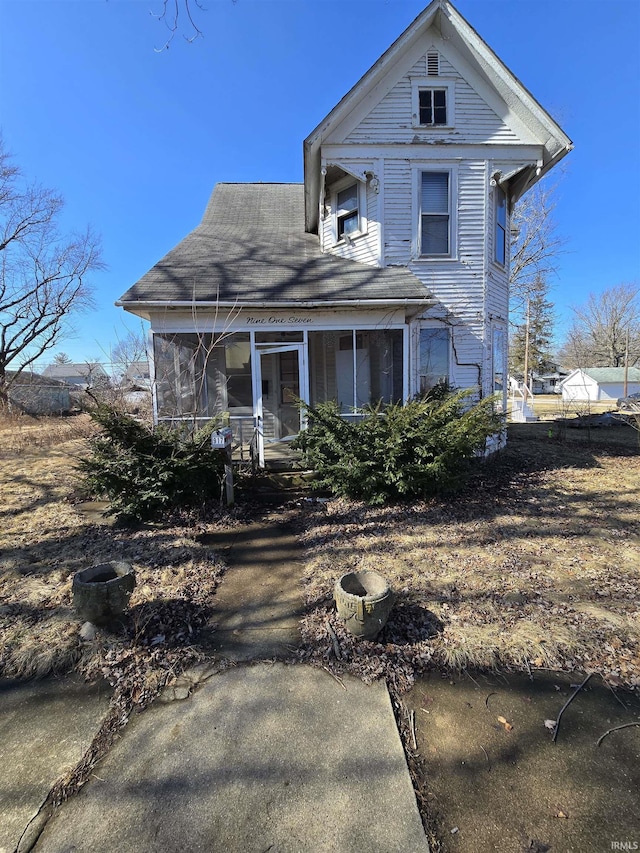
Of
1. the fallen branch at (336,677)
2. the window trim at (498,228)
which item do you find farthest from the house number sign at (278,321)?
the fallen branch at (336,677)

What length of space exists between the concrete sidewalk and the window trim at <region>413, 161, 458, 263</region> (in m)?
8.48

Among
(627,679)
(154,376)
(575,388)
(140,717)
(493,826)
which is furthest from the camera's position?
(575,388)

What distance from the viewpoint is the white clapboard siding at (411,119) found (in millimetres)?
8586

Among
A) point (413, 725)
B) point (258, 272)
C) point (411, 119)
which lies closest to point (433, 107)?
point (411, 119)

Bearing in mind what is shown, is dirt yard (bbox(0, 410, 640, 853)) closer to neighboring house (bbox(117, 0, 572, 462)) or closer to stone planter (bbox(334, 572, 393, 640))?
stone planter (bbox(334, 572, 393, 640))

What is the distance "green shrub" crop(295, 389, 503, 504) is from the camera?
18.8 ft

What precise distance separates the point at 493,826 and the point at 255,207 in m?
14.1

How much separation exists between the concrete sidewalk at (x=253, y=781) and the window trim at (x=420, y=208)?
8.48 meters

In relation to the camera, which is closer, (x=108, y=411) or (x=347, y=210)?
(x=108, y=411)

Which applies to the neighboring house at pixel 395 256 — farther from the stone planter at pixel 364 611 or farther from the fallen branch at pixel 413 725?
the fallen branch at pixel 413 725

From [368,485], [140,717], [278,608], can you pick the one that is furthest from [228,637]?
[368,485]

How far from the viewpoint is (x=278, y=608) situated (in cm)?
359

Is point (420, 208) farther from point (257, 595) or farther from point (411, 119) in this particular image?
point (257, 595)

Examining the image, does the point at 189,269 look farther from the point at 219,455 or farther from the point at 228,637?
the point at 228,637
